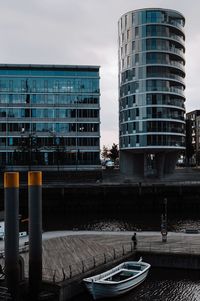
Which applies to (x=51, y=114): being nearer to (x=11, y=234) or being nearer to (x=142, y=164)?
(x=142, y=164)

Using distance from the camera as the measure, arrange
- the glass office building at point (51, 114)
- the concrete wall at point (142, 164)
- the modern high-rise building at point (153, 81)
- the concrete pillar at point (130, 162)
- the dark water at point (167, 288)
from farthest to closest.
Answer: the concrete pillar at point (130, 162), the concrete wall at point (142, 164), the glass office building at point (51, 114), the modern high-rise building at point (153, 81), the dark water at point (167, 288)

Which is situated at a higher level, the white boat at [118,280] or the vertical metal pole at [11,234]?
the vertical metal pole at [11,234]

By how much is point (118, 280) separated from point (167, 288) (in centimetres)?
348

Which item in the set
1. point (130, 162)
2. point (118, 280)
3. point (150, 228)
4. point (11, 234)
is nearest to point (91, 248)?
point (118, 280)

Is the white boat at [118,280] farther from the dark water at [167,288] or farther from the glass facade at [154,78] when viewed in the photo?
the glass facade at [154,78]

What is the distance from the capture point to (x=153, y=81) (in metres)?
98.4

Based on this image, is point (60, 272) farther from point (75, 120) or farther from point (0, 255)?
point (75, 120)

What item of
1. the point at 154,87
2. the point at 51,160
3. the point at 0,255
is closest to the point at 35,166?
the point at 51,160

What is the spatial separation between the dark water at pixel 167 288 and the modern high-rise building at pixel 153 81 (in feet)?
217

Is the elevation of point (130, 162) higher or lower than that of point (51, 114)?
lower

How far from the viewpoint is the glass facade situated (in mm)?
98062

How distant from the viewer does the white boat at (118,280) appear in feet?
89.9

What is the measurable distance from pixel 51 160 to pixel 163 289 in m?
76.6

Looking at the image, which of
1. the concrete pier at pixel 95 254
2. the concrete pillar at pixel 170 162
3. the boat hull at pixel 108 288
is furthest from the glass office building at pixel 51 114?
the boat hull at pixel 108 288
